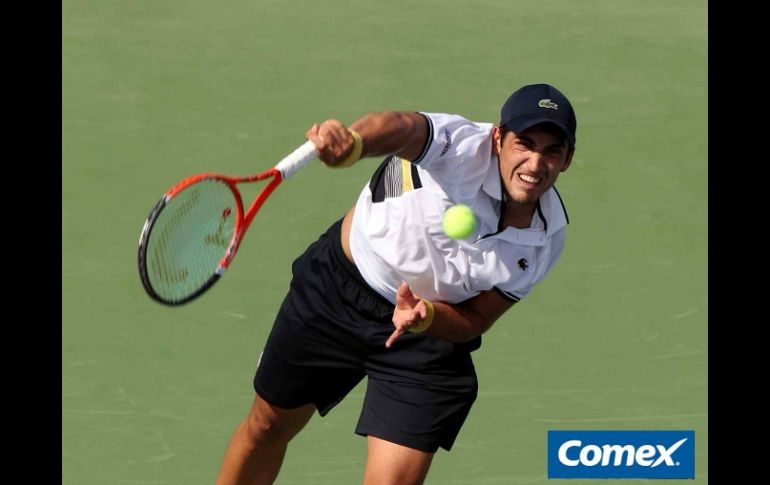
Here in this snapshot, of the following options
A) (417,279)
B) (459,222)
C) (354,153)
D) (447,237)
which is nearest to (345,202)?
(417,279)

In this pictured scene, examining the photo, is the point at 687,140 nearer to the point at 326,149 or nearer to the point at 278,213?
the point at 278,213

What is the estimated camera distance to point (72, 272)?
26.0ft

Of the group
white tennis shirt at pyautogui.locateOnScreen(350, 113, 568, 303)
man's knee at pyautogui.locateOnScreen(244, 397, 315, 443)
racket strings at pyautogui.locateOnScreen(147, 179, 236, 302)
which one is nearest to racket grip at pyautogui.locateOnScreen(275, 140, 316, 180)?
racket strings at pyautogui.locateOnScreen(147, 179, 236, 302)

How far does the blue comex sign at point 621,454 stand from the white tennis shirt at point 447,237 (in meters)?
1.14

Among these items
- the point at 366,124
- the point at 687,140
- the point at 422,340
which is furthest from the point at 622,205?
the point at 366,124

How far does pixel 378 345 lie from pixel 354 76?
109 inches

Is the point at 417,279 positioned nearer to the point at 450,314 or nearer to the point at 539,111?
the point at 450,314

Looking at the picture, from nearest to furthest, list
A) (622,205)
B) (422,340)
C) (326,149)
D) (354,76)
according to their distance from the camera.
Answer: (326,149)
(422,340)
(622,205)
(354,76)

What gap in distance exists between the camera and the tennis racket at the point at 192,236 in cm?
559

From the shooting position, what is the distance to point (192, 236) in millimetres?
5852

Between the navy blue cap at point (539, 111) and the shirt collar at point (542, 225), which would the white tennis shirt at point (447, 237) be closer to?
the shirt collar at point (542, 225)

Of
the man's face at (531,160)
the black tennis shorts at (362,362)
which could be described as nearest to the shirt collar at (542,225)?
the man's face at (531,160)

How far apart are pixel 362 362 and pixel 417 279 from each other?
432 millimetres

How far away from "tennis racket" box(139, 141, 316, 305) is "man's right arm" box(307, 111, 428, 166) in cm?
21
